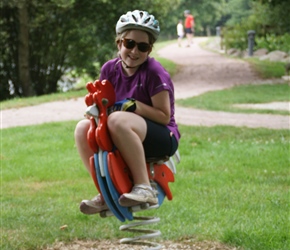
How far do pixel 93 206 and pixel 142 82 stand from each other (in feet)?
2.52

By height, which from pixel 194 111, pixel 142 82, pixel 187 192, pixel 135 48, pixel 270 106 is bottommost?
pixel 270 106

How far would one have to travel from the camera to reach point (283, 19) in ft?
106

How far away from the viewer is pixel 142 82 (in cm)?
407

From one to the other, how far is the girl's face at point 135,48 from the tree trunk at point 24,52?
16.2 m

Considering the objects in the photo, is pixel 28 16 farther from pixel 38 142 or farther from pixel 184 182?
pixel 184 182

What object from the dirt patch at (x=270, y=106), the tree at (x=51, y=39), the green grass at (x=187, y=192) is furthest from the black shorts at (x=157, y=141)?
the tree at (x=51, y=39)

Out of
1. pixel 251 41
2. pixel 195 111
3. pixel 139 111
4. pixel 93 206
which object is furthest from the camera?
pixel 251 41

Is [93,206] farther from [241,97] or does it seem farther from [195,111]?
[241,97]

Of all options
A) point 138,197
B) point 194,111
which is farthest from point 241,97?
point 138,197

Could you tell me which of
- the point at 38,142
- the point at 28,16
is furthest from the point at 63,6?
the point at 38,142

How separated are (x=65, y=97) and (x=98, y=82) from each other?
1423cm

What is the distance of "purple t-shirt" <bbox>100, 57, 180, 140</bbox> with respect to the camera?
4047mm

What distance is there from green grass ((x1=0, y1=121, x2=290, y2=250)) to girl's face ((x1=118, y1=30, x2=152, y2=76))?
186 centimetres

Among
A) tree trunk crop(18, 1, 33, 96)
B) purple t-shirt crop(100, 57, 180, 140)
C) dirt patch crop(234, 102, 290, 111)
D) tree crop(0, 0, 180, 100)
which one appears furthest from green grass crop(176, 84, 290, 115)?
purple t-shirt crop(100, 57, 180, 140)
